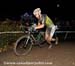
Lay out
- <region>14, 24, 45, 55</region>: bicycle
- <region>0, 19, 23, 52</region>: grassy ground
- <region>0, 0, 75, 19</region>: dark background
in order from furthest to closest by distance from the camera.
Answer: <region>0, 0, 75, 19</region>: dark background, <region>0, 19, 23, 52</region>: grassy ground, <region>14, 24, 45, 55</region>: bicycle

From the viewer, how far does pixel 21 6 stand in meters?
17.9

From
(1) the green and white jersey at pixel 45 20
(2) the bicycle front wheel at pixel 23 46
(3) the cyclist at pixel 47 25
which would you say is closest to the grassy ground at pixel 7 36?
(2) the bicycle front wheel at pixel 23 46

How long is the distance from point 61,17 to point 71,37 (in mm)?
3156

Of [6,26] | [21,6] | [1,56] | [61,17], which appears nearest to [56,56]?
[1,56]

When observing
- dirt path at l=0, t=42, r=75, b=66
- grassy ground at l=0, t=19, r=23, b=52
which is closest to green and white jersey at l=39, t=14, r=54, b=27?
dirt path at l=0, t=42, r=75, b=66

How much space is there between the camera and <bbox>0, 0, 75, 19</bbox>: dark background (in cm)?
1767

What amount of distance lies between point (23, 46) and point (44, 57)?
33.5 inches

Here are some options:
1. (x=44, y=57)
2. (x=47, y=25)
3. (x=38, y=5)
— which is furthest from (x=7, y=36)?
(x=38, y=5)

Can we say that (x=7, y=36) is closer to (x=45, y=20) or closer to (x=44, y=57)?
(x=45, y=20)

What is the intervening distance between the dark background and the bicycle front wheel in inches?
268

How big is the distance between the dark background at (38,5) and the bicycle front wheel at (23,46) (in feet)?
22.3

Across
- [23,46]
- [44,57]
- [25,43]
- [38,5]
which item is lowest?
[44,57]

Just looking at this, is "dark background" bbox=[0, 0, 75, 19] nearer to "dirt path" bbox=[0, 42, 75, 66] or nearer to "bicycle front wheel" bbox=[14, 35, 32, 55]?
"dirt path" bbox=[0, 42, 75, 66]

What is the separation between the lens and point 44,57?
416 inches
